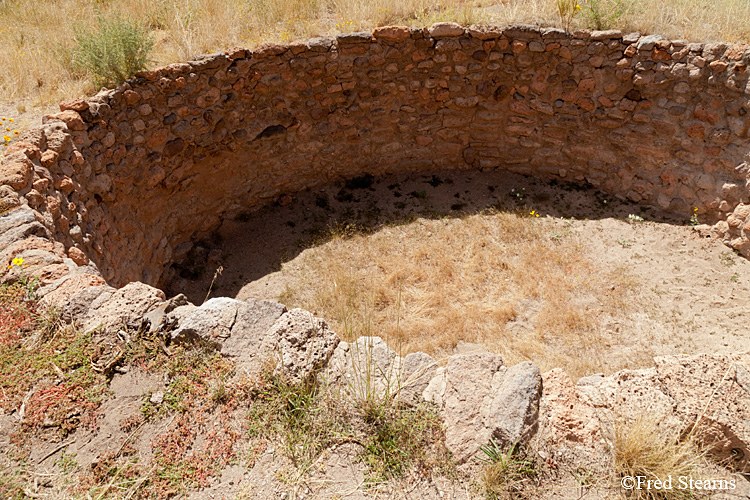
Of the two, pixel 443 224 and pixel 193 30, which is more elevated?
pixel 193 30

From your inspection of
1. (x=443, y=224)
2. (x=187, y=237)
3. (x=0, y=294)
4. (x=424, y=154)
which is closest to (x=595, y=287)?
(x=443, y=224)

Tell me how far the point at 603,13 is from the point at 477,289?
13.2ft

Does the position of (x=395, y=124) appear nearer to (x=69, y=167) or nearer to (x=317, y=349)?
(x=69, y=167)

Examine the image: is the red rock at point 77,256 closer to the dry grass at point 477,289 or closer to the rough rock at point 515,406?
the dry grass at point 477,289

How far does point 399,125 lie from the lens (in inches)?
282

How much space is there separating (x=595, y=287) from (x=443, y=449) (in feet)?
12.0

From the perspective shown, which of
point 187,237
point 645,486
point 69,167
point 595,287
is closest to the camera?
point 645,486

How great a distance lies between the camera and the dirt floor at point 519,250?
5055 mm

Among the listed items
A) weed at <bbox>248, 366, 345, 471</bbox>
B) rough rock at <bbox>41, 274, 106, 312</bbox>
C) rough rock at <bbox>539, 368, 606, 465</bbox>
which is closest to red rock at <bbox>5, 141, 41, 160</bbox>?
rough rock at <bbox>41, 274, 106, 312</bbox>

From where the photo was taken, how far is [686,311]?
5281mm

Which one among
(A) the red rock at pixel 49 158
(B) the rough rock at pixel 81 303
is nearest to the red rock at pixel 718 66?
(B) the rough rock at pixel 81 303

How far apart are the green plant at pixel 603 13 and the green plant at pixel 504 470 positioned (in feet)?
19.4

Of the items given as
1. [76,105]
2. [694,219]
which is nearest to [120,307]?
[76,105]

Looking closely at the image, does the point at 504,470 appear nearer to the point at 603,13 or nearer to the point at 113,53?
the point at 113,53
